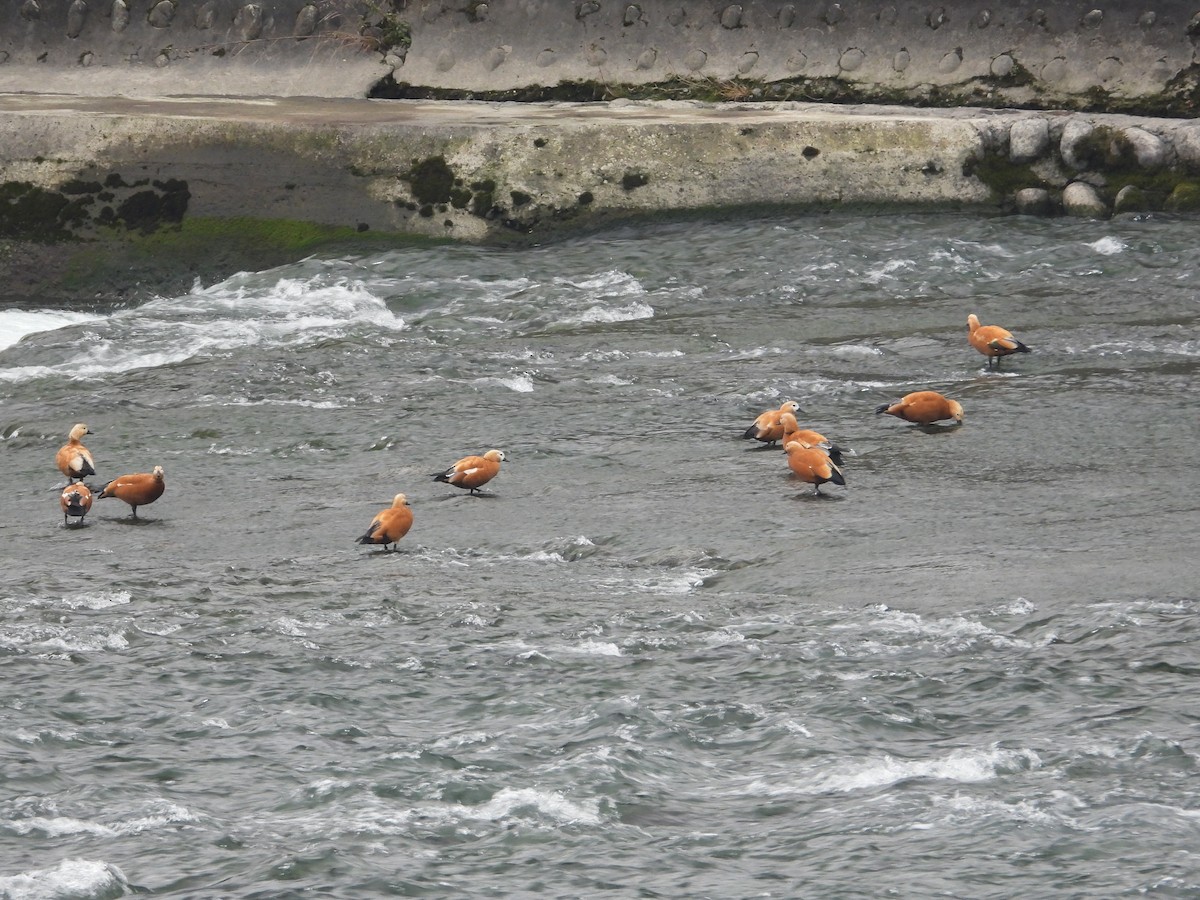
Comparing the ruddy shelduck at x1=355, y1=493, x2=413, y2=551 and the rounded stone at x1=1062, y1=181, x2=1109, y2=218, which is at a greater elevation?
the rounded stone at x1=1062, y1=181, x2=1109, y2=218

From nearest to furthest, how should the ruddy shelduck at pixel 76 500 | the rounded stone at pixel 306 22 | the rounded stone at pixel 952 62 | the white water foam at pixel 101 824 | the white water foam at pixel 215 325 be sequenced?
the white water foam at pixel 101 824 < the ruddy shelduck at pixel 76 500 < the white water foam at pixel 215 325 < the rounded stone at pixel 952 62 < the rounded stone at pixel 306 22

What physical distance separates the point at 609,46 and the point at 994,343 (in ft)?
35.3

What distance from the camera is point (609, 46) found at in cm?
2350

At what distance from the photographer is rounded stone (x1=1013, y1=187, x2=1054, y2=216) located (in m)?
19.7

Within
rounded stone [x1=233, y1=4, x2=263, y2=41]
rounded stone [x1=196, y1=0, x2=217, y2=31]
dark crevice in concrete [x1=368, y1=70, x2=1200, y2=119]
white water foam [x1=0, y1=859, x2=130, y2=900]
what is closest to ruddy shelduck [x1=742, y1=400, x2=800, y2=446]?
white water foam [x1=0, y1=859, x2=130, y2=900]

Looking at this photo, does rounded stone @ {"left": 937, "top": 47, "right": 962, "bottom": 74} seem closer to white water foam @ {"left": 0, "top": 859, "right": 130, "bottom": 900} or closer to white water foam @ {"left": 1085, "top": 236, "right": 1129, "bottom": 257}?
white water foam @ {"left": 1085, "top": 236, "right": 1129, "bottom": 257}

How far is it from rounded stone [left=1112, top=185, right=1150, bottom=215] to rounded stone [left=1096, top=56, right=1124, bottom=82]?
2532 millimetres

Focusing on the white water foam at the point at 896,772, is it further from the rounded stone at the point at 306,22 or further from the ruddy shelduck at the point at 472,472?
the rounded stone at the point at 306,22

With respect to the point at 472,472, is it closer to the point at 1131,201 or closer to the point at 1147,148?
the point at 1131,201

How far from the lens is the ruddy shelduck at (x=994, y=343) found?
14.2 meters

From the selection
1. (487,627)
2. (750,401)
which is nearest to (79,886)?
(487,627)

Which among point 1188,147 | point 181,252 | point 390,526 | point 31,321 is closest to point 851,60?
point 1188,147

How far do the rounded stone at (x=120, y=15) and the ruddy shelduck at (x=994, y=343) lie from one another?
14708mm

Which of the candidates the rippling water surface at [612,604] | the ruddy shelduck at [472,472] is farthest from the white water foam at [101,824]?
the ruddy shelduck at [472,472]
